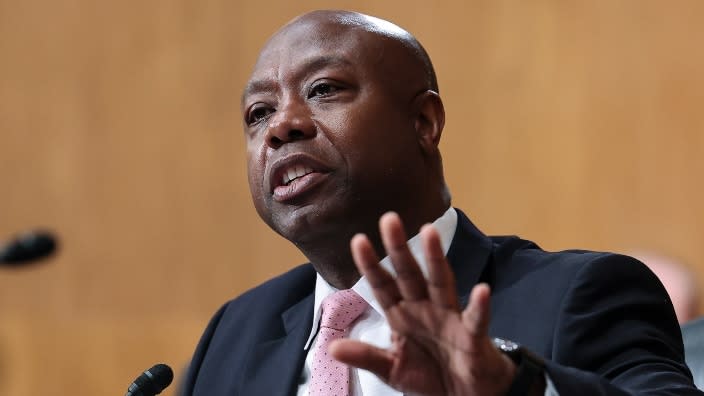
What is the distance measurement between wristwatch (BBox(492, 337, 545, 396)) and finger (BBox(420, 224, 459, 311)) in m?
0.11

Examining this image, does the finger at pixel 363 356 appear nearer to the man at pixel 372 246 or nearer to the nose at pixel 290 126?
the man at pixel 372 246

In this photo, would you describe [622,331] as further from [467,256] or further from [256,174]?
[256,174]

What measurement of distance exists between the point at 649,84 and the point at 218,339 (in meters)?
2.13

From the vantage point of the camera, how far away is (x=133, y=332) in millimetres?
4602

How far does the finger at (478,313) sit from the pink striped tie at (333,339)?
690 millimetres

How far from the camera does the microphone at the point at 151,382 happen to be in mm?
1986

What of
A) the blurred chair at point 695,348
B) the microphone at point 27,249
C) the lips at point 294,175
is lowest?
the blurred chair at point 695,348

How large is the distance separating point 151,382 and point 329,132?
54 cm

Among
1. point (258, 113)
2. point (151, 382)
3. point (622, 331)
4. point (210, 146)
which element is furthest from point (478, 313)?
point (210, 146)

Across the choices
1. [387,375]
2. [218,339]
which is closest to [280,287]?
[218,339]

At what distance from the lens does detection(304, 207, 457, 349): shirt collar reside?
2.21 meters

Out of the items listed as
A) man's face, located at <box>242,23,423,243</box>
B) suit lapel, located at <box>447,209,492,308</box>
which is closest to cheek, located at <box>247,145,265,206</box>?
man's face, located at <box>242,23,423,243</box>

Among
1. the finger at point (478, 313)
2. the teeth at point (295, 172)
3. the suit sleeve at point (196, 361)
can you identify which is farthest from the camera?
the suit sleeve at point (196, 361)

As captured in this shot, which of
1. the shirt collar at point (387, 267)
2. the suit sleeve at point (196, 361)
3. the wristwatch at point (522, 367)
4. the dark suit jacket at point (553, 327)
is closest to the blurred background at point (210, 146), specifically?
the suit sleeve at point (196, 361)
